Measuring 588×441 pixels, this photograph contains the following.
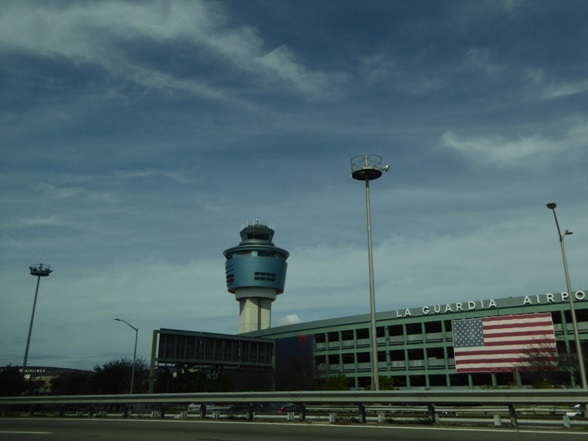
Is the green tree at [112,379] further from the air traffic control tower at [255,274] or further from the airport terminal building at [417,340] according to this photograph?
the air traffic control tower at [255,274]

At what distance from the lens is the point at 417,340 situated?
76.6m

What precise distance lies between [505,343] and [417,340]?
15.7m

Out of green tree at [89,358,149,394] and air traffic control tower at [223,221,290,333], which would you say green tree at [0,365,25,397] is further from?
air traffic control tower at [223,221,290,333]

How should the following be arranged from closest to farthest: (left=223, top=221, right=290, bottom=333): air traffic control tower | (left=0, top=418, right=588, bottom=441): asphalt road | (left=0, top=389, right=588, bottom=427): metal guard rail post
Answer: (left=0, top=418, right=588, bottom=441): asphalt road
(left=0, top=389, right=588, bottom=427): metal guard rail post
(left=223, top=221, right=290, bottom=333): air traffic control tower

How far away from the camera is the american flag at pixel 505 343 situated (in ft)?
188

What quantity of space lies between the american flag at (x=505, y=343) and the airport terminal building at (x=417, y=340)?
7.18ft

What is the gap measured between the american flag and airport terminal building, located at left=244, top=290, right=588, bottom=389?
2.19 metres

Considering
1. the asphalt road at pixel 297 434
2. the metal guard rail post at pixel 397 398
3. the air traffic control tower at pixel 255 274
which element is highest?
the air traffic control tower at pixel 255 274

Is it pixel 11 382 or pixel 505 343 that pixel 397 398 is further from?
pixel 11 382

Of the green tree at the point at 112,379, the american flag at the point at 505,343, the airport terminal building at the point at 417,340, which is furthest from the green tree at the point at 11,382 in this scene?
the american flag at the point at 505,343

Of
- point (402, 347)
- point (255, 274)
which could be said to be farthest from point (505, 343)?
point (255, 274)

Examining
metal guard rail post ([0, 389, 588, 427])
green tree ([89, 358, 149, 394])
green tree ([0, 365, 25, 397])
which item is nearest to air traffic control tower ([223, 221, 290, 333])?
green tree ([89, 358, 149, 394])

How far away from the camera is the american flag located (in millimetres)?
57219

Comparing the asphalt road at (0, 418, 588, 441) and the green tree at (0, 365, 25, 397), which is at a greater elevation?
the green tree at (0, 365, 25, 397)
